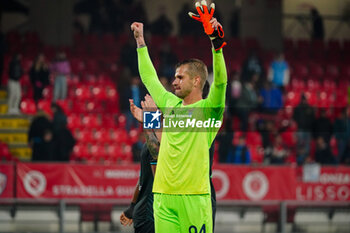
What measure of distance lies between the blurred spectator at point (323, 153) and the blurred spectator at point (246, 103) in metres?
2.18

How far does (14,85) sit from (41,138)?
13.0 ft

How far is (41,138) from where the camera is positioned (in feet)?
55.3

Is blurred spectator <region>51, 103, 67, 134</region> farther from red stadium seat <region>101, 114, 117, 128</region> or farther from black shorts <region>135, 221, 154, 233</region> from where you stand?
black shorts <region>135, 221, 154, 233</region>

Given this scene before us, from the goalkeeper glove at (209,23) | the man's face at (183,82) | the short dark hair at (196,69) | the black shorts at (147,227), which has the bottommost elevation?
the black shorts at (147,227)

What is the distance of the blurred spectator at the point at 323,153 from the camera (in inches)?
669

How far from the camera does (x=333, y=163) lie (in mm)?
17172

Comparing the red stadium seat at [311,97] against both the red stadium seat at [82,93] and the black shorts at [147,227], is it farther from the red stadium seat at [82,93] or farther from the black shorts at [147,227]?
the black shorts at [147,227]

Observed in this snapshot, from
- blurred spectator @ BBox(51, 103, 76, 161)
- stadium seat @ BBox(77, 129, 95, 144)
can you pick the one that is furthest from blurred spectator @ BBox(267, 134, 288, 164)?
stadium seat @ BBox(77, 129, 95, 144)

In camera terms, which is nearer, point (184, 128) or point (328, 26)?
point (184, 128)

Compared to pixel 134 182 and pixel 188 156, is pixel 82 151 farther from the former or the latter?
pixel 188 156

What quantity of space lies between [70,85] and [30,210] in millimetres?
9869

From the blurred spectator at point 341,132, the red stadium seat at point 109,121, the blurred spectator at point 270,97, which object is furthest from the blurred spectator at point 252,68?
the red stadium seat at point 109,121

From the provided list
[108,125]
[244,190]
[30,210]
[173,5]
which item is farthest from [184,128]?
[173,5]

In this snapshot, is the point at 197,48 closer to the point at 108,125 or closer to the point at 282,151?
the point at 108,125
